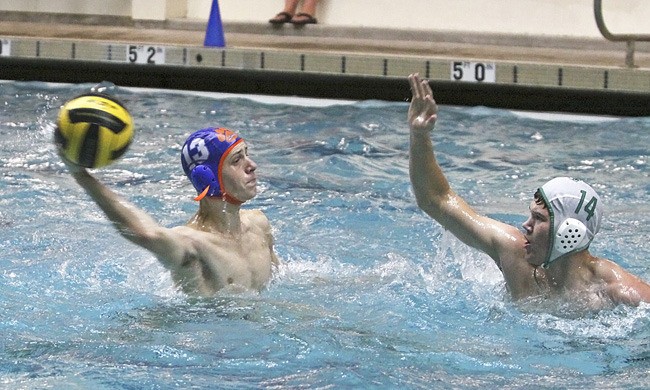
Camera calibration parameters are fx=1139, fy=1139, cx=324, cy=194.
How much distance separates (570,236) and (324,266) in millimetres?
1401

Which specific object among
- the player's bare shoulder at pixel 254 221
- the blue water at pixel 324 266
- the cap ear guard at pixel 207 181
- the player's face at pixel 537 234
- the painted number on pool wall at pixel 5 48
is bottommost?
the blue water at pixel 324 266

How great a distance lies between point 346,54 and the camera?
797 centimetres

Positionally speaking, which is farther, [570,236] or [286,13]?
[286,13]

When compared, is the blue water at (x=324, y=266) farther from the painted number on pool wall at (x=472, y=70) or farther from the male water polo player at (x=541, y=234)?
the painted number on pool wall at (x=472, y=70)

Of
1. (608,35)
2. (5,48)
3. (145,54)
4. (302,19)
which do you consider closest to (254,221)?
(608,35)

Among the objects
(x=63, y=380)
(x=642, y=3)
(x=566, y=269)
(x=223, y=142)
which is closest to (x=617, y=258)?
(x=566, y=269)

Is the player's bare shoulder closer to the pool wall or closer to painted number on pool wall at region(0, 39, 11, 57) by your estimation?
the pool wall

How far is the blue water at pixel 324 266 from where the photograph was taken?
11.4 feet

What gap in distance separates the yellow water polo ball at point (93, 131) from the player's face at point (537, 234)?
1.34 m

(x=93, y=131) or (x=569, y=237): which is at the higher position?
(x=93, y=131)

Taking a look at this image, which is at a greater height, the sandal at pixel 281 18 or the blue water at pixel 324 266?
the sandal at pixel 281 18

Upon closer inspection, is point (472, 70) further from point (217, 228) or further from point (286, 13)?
point (217, 228)

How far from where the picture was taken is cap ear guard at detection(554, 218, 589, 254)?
12.0ft

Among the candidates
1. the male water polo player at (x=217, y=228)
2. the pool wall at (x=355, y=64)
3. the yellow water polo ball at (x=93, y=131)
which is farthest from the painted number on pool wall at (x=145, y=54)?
the yellow water polo ball at (x=93, y=131)
